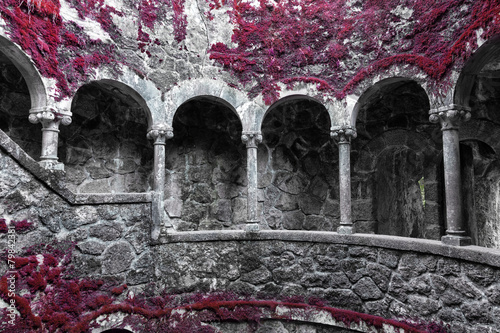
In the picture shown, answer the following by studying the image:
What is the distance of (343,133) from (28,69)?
3904 mm

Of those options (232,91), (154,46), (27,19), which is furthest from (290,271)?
(27,19)

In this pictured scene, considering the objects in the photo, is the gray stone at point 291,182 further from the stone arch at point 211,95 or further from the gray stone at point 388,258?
the gray stone at point 388,258

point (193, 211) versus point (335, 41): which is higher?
point (335, 41)

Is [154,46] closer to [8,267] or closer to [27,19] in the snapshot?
[27,19]

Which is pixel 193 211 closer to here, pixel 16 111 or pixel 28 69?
pixel 16 111

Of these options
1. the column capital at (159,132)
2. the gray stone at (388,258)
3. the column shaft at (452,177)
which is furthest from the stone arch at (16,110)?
the column shaft at (452,177)

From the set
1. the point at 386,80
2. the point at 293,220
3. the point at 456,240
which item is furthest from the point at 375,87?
the point at 293,220

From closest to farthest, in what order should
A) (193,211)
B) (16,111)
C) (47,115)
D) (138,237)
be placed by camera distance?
1. (138,237)
2. (47,115)
3. (16,111)
4. (193,211)

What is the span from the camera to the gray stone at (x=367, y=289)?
13.1 feet

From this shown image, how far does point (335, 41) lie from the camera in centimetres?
489

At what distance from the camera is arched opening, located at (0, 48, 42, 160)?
15.5 ft

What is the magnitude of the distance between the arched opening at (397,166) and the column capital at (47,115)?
4.34 metres

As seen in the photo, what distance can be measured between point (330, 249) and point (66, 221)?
9.98 feet

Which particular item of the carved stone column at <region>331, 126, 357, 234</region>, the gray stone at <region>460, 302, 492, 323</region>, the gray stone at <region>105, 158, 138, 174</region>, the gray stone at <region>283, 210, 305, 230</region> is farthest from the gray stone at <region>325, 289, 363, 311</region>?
the gray stone at <region>105, 158, 138, 174</region>
